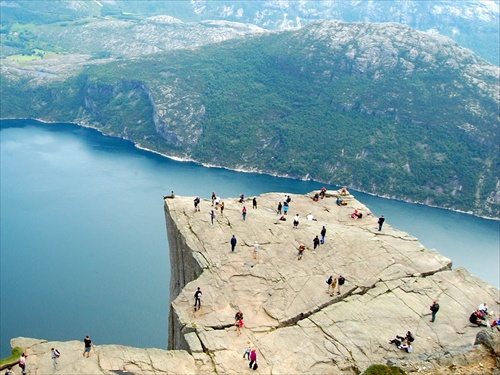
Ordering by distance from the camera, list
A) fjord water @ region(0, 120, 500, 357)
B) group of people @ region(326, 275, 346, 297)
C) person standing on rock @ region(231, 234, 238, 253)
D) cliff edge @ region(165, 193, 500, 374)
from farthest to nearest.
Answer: fjord water @ region(0, 120, 500, 357) < person standing on rock @ region(231, 234, 238, 253) < group of people @ region(326, 275, 346, 297) < cliff edge @ region(165, 193, 500, 374)

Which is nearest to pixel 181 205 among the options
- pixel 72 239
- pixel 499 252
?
pixel 72 239

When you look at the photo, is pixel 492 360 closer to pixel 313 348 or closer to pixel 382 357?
pixel 382 357

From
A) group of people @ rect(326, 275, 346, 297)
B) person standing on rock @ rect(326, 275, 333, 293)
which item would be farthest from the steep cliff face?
group of people @ rect(326, 275, 346, 297)

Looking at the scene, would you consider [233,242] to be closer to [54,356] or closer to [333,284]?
[333,284]

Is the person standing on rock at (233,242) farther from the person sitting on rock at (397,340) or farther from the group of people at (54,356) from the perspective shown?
the person sitting on rock at (397,340)

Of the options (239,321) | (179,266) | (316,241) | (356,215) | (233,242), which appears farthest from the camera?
(356,215)

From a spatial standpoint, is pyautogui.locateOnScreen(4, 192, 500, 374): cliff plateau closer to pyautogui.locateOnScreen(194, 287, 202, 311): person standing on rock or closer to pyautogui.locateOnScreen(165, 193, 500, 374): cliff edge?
pyautogui.locateOnScreen(165, 193, 500, 374): cliff edge

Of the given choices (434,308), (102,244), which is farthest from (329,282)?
(102,244)
